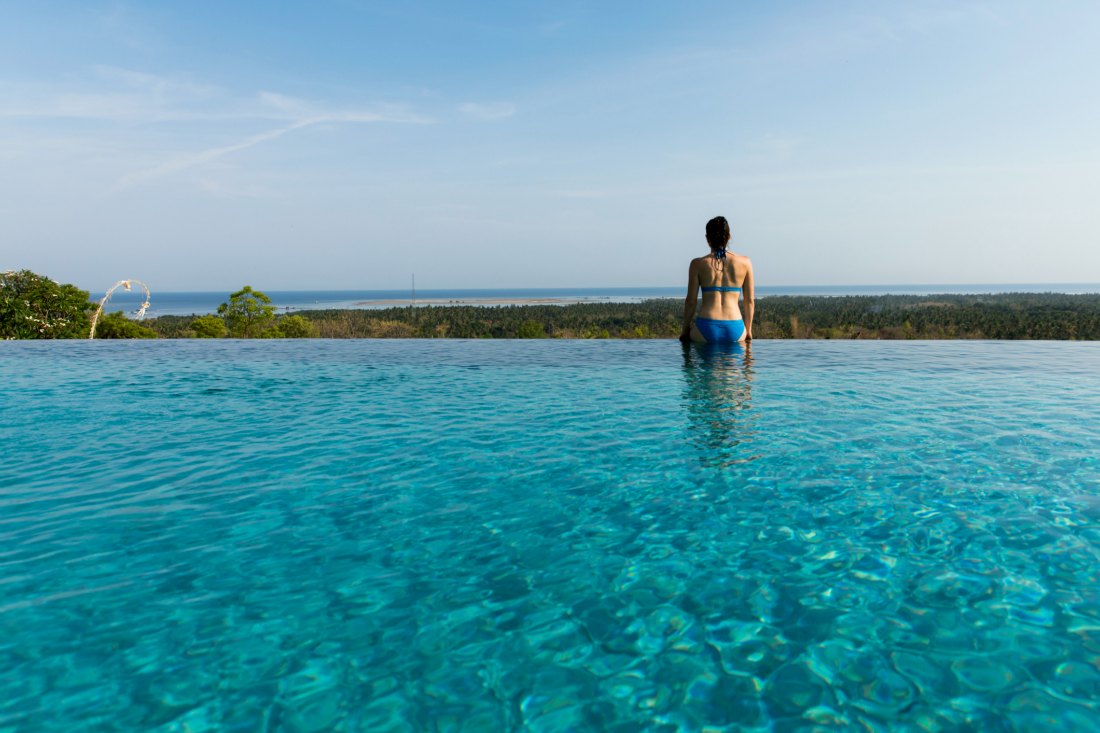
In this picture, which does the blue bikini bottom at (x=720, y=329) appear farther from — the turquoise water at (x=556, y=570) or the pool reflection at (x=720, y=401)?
the turquoise water at (x=556, y=570)

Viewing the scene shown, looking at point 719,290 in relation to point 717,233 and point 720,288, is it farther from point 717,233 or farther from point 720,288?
point 717,233

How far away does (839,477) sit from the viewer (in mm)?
4184

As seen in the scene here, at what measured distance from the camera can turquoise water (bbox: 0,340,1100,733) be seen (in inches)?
78.4

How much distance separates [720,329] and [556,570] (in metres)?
7.49

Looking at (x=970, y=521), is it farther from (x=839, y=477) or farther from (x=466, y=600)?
(x=466, y=600)

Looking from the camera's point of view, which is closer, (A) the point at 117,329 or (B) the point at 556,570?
(B) the point at 556,570

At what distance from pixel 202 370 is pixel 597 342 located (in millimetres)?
7817

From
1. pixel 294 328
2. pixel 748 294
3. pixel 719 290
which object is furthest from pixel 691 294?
pixel 294 328

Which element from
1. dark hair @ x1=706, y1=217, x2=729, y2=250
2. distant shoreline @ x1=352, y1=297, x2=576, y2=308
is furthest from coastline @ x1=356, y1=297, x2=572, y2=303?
dark hair @ x1=706, y1=217, x2=729, y2=250

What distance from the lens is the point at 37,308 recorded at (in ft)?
61.5

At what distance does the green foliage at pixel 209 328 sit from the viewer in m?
24.9

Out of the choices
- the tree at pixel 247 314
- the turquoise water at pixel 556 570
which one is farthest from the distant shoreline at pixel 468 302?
the turquoise water at pixel 556 570

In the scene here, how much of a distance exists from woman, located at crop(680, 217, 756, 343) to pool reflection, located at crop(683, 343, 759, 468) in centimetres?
29

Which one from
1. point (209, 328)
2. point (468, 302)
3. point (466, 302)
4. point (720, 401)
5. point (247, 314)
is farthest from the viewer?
point (466, 302)
